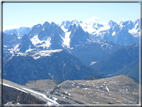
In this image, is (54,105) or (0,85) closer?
(54,105)

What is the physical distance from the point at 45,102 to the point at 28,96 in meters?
4.54

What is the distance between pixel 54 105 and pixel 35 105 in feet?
15.0

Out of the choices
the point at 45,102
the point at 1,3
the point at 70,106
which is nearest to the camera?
the point at 1,3

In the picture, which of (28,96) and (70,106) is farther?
(70,106)

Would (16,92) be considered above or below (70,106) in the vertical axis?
above

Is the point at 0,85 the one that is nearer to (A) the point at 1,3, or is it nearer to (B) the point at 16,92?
(B) the point at 16,92

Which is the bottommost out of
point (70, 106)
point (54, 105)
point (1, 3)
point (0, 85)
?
point (70, 106)

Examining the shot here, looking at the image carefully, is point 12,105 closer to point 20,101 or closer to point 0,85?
point 20,101

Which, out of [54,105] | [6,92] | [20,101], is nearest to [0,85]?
[6,92]

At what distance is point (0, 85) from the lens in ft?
196

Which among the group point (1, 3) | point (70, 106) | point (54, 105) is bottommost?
point (70, 106)

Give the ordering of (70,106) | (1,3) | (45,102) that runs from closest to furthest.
A: (1,3) < (45,102) < (70,106)

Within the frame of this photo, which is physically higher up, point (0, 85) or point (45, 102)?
point (0, 85)

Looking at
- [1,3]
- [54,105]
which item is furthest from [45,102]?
[1,3]
